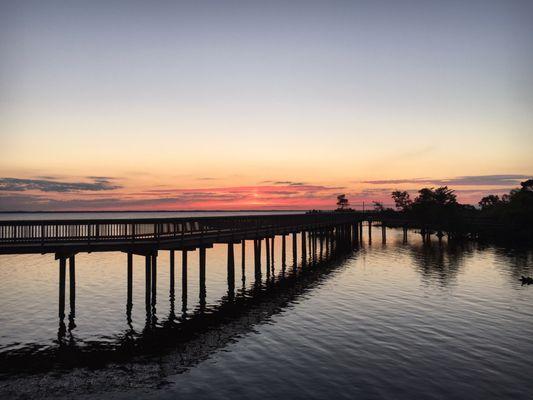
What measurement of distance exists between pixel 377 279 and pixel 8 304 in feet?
96.9

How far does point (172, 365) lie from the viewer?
58.7 feet

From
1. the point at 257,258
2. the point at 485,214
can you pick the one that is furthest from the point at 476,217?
the point at 257,258

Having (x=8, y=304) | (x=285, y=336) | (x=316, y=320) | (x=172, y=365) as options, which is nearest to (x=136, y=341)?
(x=172, y=365)

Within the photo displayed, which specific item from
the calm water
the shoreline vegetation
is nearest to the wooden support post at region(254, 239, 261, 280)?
the calm water

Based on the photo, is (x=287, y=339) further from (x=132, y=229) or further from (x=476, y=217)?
(x=476, y=217)

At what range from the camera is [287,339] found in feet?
70.1

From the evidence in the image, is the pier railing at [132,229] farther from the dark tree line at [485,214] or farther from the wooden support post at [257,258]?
the dark tree line at [485,214]

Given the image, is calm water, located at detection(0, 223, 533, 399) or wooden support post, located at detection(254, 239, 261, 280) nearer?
calm water, located at detection(0, 223, 533, 399)

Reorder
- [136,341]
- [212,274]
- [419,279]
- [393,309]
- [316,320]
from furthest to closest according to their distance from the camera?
[212,274]
[419,279]
[393,309]
[316,320]
[136,341]

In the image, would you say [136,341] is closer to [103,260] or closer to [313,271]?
[313,271]

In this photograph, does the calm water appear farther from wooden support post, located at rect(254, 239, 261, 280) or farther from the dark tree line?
the dark tree line

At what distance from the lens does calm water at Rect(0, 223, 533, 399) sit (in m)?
15.7

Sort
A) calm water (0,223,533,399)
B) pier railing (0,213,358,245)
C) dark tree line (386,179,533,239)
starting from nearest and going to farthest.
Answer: calm water (0,223,533,399)
pier railing (0,213,358,245)
dark tree line (386,179,533,239)

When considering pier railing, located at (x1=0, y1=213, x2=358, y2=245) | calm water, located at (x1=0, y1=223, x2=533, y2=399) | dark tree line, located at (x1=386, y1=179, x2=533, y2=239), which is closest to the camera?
calm water, located at (x1=0, y1=223, x2=533, y2=399)
